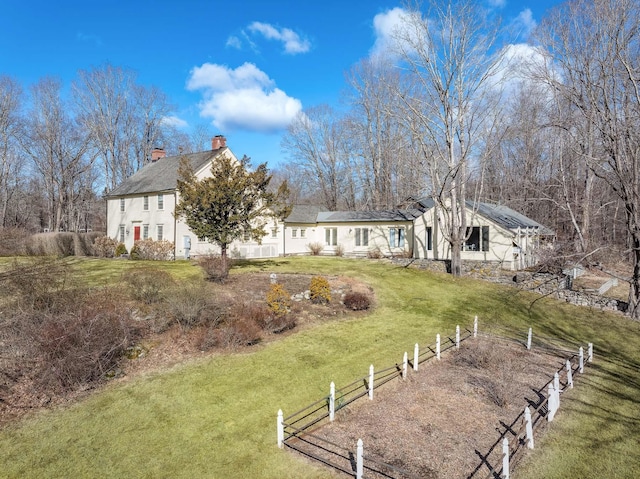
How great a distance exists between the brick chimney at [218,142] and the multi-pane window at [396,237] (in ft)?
50.8

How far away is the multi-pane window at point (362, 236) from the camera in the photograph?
3217 cm

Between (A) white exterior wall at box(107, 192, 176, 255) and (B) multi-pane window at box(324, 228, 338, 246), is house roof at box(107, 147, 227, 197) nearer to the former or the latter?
(A) white exterior wall at box(107, 192, 176, 255)

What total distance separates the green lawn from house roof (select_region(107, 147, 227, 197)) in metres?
19.7

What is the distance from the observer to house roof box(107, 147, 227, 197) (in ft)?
93.9

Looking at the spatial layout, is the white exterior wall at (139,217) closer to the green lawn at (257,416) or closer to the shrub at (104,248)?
the shrub at (104,248)

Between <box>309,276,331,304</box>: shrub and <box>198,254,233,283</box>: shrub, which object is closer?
<box>309,276,331,304</box>: shrub

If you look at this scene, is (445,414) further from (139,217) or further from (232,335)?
(139,217)

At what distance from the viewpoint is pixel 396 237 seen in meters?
30.6

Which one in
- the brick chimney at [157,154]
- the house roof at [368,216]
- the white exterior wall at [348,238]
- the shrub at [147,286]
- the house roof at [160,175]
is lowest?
the shrub at [147,286]

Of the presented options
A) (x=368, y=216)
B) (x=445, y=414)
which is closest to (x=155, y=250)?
(x=368, y=216)

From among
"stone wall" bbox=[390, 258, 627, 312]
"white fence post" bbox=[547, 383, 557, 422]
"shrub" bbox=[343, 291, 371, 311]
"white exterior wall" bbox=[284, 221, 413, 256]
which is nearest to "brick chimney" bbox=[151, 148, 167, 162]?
"white exterior wall" bbox=[284, 221, 413, 256]

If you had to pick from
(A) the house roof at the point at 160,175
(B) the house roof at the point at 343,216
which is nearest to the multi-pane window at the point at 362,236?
(B) the house roof at the point at 343,216

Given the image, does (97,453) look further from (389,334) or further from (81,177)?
(81,177)

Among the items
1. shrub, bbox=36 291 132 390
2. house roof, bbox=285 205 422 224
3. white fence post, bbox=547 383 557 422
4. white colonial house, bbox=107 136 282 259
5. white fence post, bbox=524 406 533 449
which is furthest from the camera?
house roof, bbox=285 205 422 224
